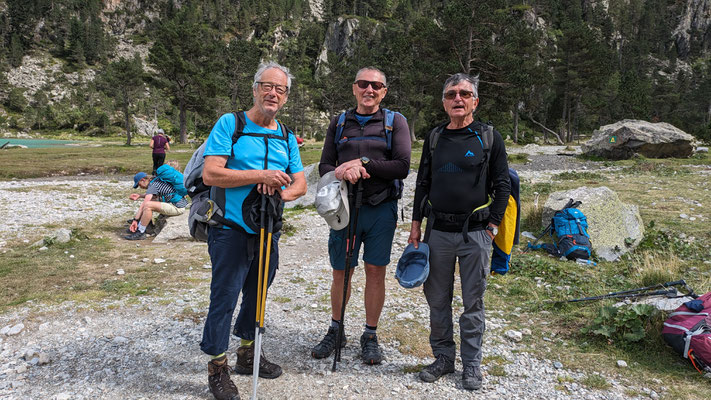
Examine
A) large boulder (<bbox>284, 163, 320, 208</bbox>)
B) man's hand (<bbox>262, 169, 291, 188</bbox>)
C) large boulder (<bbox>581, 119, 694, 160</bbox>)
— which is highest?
large boulder (<bbox>581, 119, 694, 160</bbox>)

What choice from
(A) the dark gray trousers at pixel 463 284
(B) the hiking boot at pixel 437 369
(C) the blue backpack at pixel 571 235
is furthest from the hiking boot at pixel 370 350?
(C) the blue backpack at pixel 571 235

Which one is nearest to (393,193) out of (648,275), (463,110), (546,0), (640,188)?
(463,110)

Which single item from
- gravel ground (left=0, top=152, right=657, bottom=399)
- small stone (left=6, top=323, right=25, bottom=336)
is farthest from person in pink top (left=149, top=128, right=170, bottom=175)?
small stone (left=6, top=323, right=25, bottom=336)

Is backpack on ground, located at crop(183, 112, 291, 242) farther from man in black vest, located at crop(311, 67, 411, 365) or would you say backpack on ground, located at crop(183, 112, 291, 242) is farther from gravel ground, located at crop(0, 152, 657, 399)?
gravel ground, located at crop(0, 152, 657, 399)

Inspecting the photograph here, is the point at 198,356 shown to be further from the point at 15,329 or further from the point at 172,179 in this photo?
the point at 172,179

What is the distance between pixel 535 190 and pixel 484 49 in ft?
69.5

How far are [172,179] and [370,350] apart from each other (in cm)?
787

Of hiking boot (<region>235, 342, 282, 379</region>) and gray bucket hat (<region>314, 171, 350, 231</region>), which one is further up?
gray bucket hat (<region>314, 171, 350, 231</region>)

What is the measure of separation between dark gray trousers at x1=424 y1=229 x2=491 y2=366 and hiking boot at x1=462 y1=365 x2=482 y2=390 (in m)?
0.05

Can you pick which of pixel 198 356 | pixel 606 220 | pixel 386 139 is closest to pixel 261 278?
pixel 198 356

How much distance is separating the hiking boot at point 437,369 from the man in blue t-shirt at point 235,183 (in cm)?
173

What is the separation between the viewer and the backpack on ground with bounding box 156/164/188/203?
9953mm

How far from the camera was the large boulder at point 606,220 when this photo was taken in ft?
24.8

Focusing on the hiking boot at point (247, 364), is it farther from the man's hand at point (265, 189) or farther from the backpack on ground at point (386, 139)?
the backpack on ground at point (386, 139)
